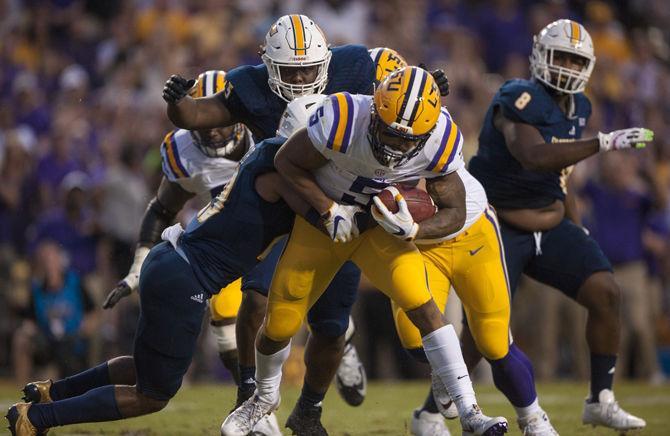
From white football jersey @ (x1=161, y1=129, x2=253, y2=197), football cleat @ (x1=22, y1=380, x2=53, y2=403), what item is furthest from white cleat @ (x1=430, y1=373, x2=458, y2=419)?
football cleat @ (x1=22, y1=380, x2=53, y2=403)

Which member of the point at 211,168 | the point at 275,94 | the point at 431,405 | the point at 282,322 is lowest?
the point at 431,405

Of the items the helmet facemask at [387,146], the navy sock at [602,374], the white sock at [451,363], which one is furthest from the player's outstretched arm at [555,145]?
the white sock at [451,363]

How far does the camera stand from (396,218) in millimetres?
4699

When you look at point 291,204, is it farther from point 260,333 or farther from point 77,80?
point 77,80

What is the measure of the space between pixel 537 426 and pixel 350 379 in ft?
4.85

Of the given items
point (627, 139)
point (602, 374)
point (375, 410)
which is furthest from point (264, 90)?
point (375, 410)

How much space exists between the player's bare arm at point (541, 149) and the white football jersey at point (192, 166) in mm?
1470

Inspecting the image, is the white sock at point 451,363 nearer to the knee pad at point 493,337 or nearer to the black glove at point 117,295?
the knee pad at point 493,337

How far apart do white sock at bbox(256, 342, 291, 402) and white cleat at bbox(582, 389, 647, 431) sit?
5.76 feet

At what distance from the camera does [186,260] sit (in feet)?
16.2

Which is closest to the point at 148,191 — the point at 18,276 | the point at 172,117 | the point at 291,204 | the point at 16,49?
the point at 18,276

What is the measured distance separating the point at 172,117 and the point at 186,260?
0.86 m

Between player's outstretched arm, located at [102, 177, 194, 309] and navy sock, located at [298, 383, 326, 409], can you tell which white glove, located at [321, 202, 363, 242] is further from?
player's outstretched arm, located at [102, 177, 194, 309]

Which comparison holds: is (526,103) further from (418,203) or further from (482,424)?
(482,424)
